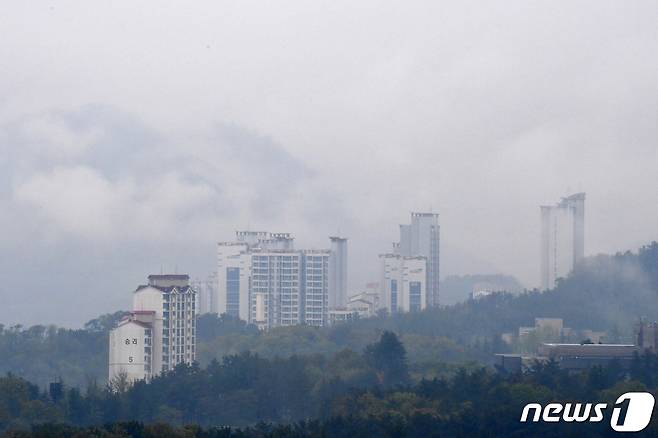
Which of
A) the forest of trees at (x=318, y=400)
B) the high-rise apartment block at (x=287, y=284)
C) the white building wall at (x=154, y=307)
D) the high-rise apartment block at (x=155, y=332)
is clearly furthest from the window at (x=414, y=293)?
the forest of trees at (x=318, y=400)

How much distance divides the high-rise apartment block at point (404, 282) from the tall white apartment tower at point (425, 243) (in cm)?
110

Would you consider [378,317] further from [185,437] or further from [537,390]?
[185,437]

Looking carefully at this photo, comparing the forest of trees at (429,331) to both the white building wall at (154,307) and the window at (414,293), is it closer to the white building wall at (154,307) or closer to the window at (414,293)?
the white building wall at (154,307)

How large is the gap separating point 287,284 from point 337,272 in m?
2.82

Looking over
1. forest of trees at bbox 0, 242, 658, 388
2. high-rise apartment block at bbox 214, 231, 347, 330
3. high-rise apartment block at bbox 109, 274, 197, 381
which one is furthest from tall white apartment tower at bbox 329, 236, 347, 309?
high-rise apartment block at bbox 109, 274, 197, 381

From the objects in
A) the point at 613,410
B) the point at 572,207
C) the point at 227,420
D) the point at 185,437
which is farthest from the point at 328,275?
the point at 185,437

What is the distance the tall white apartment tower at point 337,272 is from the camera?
81.8 meters

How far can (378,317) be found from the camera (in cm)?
7388

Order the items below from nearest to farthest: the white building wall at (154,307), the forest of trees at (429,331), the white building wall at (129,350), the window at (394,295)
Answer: the white building wall at (129,350) < the white building wall at (154,307) < the forest of trees at (429,331) < the window at (394,295)

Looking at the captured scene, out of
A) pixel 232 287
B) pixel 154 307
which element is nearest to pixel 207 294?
pixel 232 287

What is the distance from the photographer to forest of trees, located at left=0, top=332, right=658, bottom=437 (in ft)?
95.0

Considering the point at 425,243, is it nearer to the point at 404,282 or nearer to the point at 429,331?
the point at 404,282

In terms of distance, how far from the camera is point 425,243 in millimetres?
87562

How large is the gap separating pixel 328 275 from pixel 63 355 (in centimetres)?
2405
